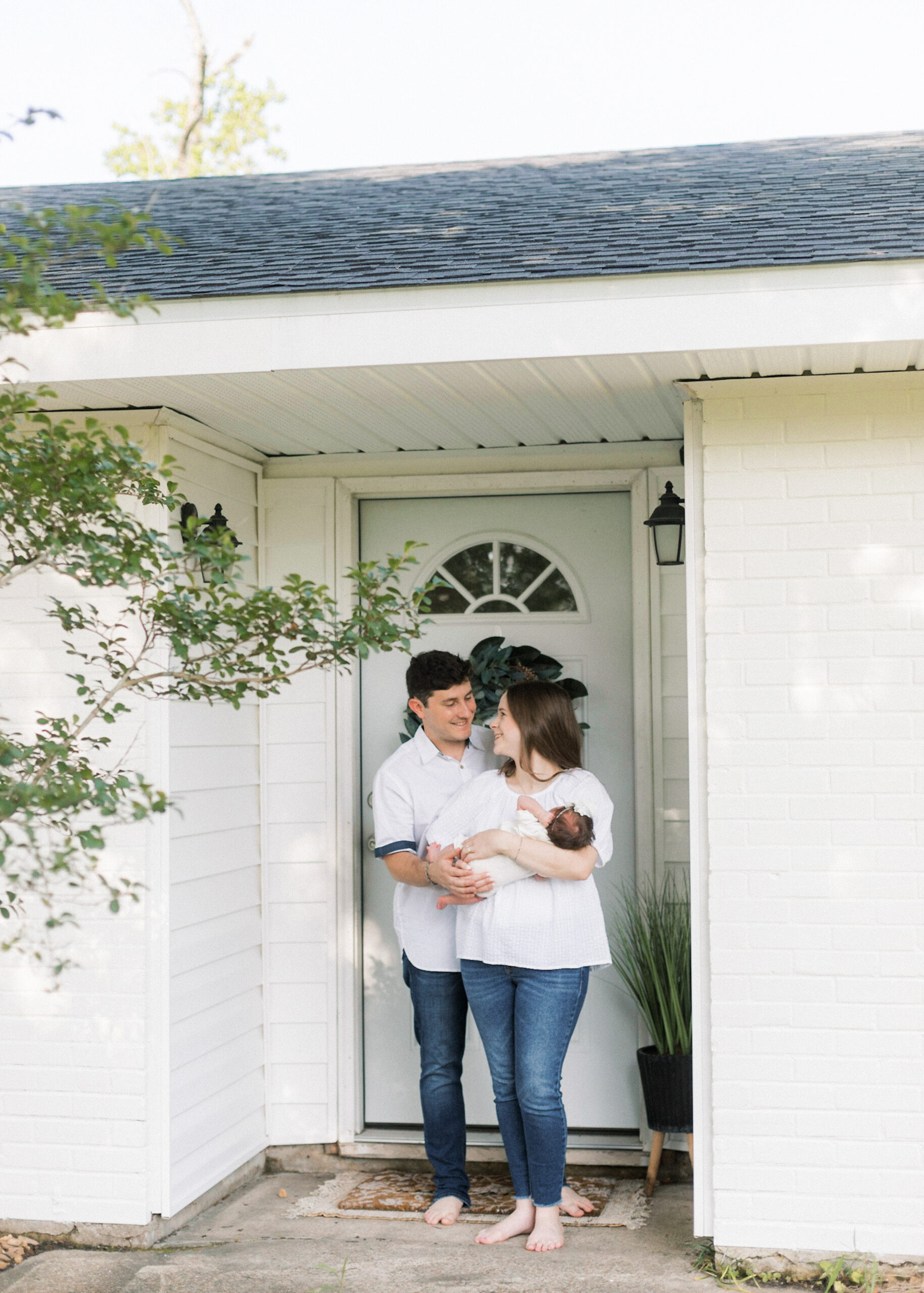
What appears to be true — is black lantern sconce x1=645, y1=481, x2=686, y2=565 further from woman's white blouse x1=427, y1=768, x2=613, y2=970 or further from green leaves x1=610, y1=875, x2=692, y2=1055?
green leaves x1=610, y1=875, x2=692, y2=1055

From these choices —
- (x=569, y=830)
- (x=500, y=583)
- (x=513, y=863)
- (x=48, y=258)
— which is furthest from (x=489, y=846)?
(x=48, y=258)

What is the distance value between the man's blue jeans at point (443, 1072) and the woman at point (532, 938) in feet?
0.84

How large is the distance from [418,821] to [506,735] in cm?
48

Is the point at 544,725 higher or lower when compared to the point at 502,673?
lower

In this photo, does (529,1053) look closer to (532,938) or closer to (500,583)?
(532,938)

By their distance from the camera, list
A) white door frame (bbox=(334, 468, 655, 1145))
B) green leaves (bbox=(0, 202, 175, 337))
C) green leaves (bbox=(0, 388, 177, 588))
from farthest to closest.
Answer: white door frame (bbox=(334, 468, 655, 1145))
green leaves (bbox=(0, 388, 177, 588))
green leaves (bbox=(0, 202, 175, 337))

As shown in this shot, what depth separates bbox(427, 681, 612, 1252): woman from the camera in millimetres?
3377

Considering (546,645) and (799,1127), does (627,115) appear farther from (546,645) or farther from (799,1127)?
(799,1127)

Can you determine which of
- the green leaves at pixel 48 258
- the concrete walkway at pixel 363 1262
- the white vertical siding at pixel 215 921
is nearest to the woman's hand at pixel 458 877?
the white vertical siding at pixel 215 921

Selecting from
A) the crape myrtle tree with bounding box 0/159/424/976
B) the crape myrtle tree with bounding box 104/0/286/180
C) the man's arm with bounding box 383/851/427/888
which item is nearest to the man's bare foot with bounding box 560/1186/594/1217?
the man's arm with bounding box 383/851/427/888

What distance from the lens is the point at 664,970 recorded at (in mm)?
3891

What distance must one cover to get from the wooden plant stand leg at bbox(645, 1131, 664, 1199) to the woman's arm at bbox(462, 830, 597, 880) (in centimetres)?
113

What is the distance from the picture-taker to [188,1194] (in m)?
3.69

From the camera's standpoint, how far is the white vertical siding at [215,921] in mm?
3672
